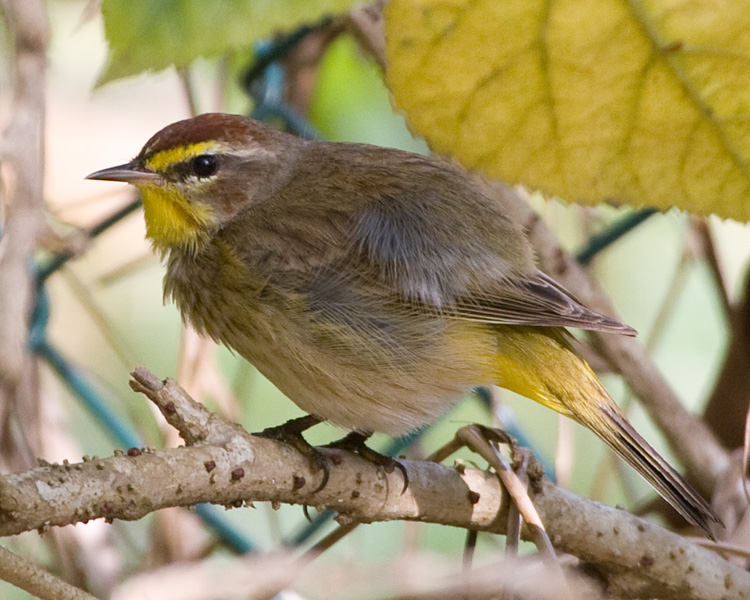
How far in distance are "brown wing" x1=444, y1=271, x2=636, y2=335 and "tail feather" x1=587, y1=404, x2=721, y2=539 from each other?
27 centimetres

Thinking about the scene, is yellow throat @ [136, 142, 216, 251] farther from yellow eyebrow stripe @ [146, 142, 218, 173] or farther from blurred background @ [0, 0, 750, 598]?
blurred background @ [0, 0, 750, 598]

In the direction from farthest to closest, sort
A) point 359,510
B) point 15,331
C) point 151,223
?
point 151,223
point 15,331
point 359,510

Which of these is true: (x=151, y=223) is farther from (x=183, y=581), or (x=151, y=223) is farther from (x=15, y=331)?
(x=183, y=581)

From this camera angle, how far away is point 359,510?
1767 millimetres

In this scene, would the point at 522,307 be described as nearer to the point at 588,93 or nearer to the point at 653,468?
the point at 653,468

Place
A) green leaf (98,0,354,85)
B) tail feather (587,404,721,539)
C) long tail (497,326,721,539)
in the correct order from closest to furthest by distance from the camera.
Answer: green leaf (98,0,354,85) → tail feather (587,404,721,539) → long tail (497,326,721,539)

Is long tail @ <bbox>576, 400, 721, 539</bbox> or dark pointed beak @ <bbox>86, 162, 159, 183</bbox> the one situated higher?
dark pointed beak @ <bbox>86, 162, 159, 183</bbox>

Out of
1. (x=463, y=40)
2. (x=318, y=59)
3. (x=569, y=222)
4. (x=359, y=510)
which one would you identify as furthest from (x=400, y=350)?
(x=569, y=222)

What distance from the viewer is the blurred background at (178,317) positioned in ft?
9.28

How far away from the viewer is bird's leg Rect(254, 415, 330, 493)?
5.60ft

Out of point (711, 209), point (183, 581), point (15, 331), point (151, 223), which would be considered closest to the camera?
point (711, 209)

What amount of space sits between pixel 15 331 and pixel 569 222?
245cm

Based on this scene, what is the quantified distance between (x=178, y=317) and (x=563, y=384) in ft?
7.82

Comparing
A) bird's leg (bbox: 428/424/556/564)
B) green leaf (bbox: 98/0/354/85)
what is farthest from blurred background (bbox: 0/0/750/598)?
green leaf (bbox: 98/0/354/85)
